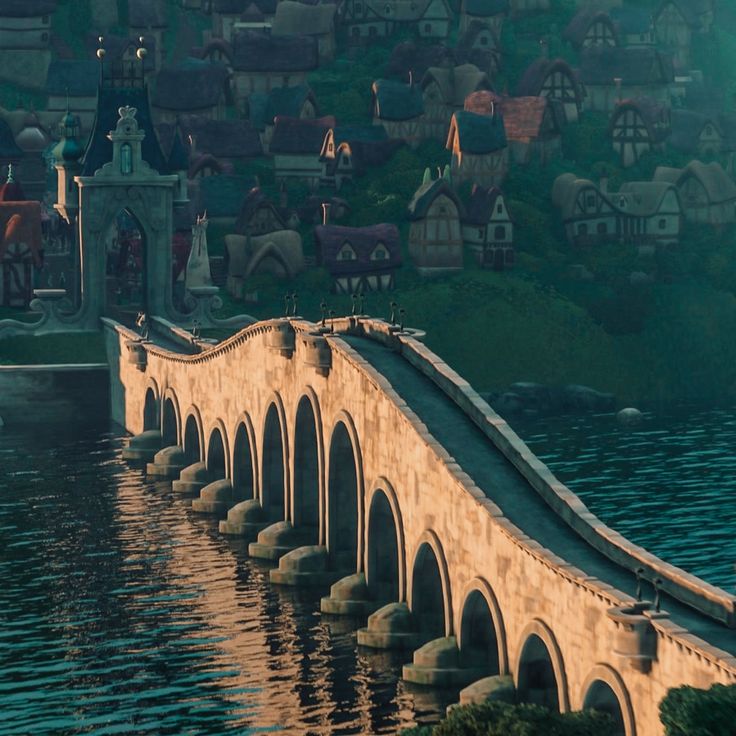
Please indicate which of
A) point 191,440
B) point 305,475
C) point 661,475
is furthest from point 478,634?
point 661,475

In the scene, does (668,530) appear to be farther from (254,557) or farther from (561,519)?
(561,519)

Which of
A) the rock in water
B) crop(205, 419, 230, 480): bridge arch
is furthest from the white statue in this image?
crop(205, 419, 230, 480): bridge arch

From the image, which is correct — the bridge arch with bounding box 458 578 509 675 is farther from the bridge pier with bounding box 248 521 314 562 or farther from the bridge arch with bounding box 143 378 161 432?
the bridge arch with bounding box 143 378 161 432

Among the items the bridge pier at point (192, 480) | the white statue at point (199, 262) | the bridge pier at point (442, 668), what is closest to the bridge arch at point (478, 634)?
the bridge pier at point (442, 668)

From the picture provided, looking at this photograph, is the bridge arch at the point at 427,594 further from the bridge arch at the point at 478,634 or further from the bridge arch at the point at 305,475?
the bridge arch at the point at 305,475

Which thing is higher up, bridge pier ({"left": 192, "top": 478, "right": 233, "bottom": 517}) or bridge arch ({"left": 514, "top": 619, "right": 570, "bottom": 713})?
bridge arch ({"left": 514, "top": 619, "right": 570, "bottom": 713})
